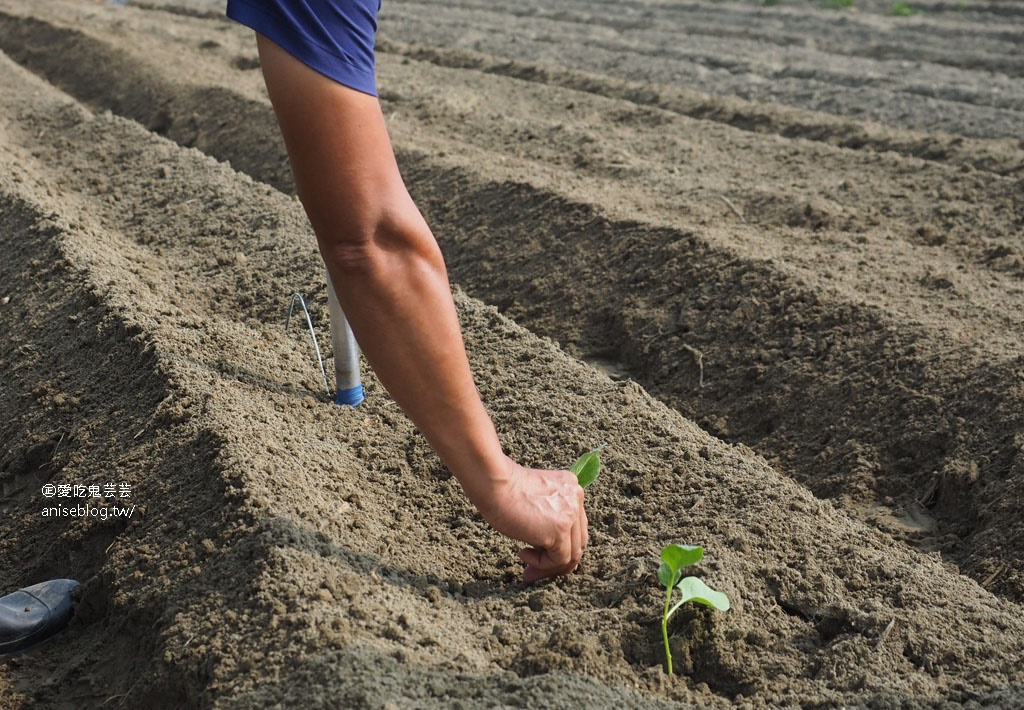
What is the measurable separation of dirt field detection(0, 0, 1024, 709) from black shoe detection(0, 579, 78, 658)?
0.19ft

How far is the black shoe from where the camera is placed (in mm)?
2275

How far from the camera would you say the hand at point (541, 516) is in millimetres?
1915

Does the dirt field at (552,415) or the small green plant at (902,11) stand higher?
the small green plant at (902,11)

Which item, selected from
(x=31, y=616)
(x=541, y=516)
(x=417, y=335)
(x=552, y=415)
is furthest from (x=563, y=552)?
(x=31, y=616)

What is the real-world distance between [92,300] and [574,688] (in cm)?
228

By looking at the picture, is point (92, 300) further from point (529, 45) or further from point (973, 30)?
point (973, 30)

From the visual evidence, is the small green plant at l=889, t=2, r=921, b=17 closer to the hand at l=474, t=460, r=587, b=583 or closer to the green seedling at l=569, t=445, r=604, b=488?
the green seedling at l=569, t=445, r=604, b=488

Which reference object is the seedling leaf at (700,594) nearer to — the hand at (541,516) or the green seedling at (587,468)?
the hand at (541,516)

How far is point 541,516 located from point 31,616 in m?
1.25

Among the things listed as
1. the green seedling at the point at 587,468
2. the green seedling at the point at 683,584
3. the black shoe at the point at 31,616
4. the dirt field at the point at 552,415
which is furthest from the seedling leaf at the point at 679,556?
the black shoe at the point at 31,616

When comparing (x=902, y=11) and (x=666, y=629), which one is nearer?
(x=666, y=629)

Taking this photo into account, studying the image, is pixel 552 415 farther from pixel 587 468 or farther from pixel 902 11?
pixel 902 11

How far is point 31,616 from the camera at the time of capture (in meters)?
2.29

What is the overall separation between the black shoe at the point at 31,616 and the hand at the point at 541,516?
1.12 m
